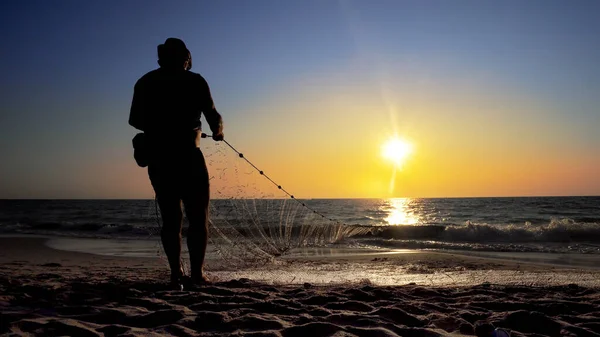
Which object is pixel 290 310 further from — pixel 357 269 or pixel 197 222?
pixel 357 269

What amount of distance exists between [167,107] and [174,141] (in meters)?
0.31

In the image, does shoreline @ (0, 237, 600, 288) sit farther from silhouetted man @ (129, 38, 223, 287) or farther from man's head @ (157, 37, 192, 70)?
man's head @ (157, 37, 192, 70)

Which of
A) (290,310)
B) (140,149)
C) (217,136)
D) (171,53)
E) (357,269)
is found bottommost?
(357,269)

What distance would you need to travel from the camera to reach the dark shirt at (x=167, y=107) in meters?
3.91

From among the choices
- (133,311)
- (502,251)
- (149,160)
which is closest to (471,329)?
(133,311)

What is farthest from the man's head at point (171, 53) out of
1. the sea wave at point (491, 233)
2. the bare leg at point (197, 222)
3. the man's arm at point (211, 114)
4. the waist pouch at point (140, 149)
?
the sea wave at point (491, 233)

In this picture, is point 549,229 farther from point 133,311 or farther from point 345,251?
point 133,311

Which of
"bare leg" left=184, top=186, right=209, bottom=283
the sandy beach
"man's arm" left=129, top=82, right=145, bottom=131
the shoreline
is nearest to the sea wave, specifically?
the shoreline

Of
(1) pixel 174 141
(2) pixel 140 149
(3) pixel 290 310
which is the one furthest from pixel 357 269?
(2) pixel 140 149

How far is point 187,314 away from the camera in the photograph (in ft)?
9.73

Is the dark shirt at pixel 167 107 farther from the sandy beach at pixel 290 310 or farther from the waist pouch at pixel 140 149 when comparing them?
the sandy beach at pixel 290 310

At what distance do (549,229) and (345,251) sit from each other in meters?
9.35

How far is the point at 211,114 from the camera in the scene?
4.12m

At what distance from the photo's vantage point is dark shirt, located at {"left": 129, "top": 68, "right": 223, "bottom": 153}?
3.91 meters
